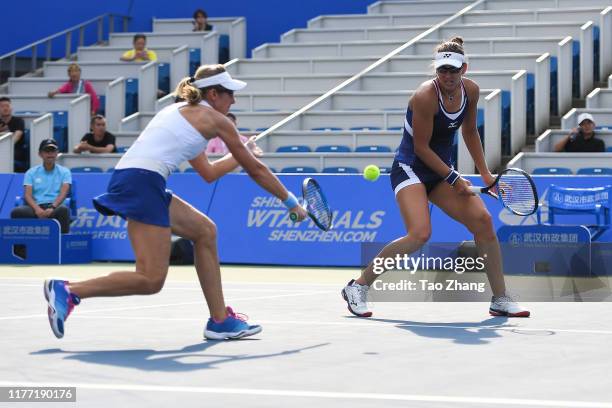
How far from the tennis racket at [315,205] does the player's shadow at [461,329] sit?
895 millimetres

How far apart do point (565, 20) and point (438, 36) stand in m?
2.16

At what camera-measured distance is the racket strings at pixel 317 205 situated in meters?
8.25

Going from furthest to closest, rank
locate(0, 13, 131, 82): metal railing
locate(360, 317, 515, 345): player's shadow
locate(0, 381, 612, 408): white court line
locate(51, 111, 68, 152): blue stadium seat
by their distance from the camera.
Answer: locate(0, 13, 131, 82): metal railing
locate(51, 111, 68, 152): blue stadium seat
locate(360, 317, 515, 345): player's shadow
locate(0, 381, 612, 408): white court line

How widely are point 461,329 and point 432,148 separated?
1451mm

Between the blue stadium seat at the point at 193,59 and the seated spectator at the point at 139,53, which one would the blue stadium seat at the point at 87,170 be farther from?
the blue stadium seat at the point at 193,59

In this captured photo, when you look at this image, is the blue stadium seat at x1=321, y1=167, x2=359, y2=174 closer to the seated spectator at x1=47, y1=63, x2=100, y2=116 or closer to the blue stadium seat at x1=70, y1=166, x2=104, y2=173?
the blue stadium seat at x1=70, y1=166, x2=104, y2=173

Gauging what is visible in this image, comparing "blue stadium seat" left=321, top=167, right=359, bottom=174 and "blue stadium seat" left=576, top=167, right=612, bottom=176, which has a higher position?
"blue stadium seat" left=576, top=167, right=612, bottom=176

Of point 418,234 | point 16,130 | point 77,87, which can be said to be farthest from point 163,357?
point 77,87

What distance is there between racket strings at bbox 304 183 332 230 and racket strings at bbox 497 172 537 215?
174 cm

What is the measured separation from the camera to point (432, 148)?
30.8 feet

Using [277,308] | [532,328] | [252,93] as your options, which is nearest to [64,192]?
[252,93]

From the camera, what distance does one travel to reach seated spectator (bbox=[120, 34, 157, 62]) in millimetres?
23000

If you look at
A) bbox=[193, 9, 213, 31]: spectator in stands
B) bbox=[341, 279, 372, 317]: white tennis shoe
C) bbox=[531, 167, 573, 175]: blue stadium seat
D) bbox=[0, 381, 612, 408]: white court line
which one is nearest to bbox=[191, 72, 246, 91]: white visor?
bbox=[341, 279, 372, 317]: white tennis shoe

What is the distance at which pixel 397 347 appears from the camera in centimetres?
752
